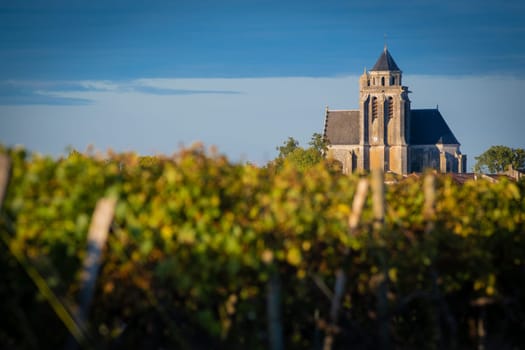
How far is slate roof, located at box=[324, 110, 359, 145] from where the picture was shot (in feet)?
413

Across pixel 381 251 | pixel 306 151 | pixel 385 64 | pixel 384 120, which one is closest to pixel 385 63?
pixel 385 64

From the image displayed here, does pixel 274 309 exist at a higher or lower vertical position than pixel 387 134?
lower

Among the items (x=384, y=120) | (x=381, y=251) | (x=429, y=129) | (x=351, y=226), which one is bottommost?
(x=381, y=251)

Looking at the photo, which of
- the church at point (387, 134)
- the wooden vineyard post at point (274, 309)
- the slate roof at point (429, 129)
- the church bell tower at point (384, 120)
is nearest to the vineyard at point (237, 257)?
the wooden vineyard post at point (274, 309)

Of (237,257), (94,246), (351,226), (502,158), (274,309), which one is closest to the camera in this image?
(94,246)

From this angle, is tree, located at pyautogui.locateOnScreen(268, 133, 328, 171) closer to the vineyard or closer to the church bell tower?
the church bell tower

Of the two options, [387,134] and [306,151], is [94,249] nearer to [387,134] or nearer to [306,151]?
[306,151]

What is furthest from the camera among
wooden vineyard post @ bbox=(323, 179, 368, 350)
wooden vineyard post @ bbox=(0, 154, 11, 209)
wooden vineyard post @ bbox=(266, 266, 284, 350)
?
wooden vineyard post @ bbox=(323, 179, 368, 350)

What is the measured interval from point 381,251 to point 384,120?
4710 inches

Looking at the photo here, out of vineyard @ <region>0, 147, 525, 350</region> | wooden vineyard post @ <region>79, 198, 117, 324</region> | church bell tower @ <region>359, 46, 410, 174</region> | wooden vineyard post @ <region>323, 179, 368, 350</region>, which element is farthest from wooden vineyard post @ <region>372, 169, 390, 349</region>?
church bell tower @ <region>359, 46, 410, 174</region>

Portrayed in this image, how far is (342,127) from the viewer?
126938mm

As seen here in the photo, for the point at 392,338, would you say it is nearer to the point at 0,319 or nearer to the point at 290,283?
the point at 290,283

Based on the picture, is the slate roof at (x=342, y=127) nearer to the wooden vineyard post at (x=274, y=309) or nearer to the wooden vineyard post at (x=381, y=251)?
the wooden vineyard post at (x=381, y=251)

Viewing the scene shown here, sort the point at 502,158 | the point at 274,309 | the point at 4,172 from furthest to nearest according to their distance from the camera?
the point at 502,158 → the point at 274,309 → the point at 4,172
